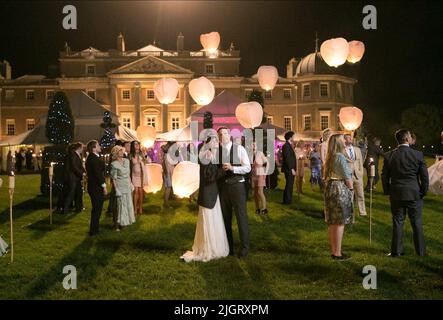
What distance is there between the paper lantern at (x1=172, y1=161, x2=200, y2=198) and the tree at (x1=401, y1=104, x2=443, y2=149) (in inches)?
2079

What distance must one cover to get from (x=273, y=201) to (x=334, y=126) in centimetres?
4814

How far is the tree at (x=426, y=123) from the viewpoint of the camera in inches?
2195

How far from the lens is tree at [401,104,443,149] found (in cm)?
5575

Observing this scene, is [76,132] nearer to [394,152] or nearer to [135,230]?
[135,230]

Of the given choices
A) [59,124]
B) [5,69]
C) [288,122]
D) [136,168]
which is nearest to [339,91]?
[288,122]

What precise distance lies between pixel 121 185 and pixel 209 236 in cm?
326

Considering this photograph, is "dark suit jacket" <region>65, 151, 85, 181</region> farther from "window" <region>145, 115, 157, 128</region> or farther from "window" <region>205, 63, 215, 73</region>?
"window" <region>205, 63, 215, 73</region>

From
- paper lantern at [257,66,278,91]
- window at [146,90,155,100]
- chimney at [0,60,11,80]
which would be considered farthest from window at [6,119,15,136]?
paper lantern at [257,66,278,91]

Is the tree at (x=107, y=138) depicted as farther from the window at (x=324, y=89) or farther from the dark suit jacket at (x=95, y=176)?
the window at (x=324, y=89)

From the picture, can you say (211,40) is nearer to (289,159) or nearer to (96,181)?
(289,159)

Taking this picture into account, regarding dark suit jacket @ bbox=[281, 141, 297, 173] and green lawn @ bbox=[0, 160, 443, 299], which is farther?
dark suit jacket @ bbox=[281, 141, 297, 173]

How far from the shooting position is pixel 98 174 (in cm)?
902

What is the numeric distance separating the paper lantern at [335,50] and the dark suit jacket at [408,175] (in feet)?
20.1

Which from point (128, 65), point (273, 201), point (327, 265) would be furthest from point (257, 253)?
point (128, 65)
